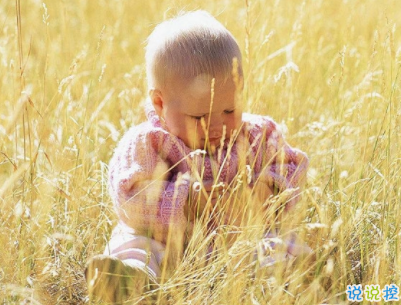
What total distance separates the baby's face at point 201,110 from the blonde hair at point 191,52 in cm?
4

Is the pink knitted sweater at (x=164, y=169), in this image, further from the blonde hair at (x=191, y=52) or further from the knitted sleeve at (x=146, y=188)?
the blonde hair at (x=191, y=52)

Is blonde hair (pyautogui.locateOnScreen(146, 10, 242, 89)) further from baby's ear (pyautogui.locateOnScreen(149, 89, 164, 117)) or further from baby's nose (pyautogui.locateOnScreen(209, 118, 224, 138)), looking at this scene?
baby's nose (pyautogui.locateOnScreen(209, 118, 224, 138))

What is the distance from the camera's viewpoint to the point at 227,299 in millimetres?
2186

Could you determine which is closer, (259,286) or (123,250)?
(259,286)

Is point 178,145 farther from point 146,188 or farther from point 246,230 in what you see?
point 246,230

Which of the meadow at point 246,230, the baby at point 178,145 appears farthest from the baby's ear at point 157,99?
the meadow at point 246,230

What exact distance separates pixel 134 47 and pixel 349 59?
4.71 feet

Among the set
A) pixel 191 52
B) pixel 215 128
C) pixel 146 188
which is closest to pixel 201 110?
pixel 215 128

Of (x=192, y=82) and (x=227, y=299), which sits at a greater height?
(x=192, y=82)

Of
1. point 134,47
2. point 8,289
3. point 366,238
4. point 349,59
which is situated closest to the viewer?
point 8,289

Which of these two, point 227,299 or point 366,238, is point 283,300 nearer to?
point 227,299

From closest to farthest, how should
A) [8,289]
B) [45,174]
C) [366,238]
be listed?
[8,289]
[366,238]
[45,174]

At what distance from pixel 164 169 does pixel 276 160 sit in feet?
1.44

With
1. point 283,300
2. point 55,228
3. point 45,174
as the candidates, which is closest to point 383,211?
point 283,300
